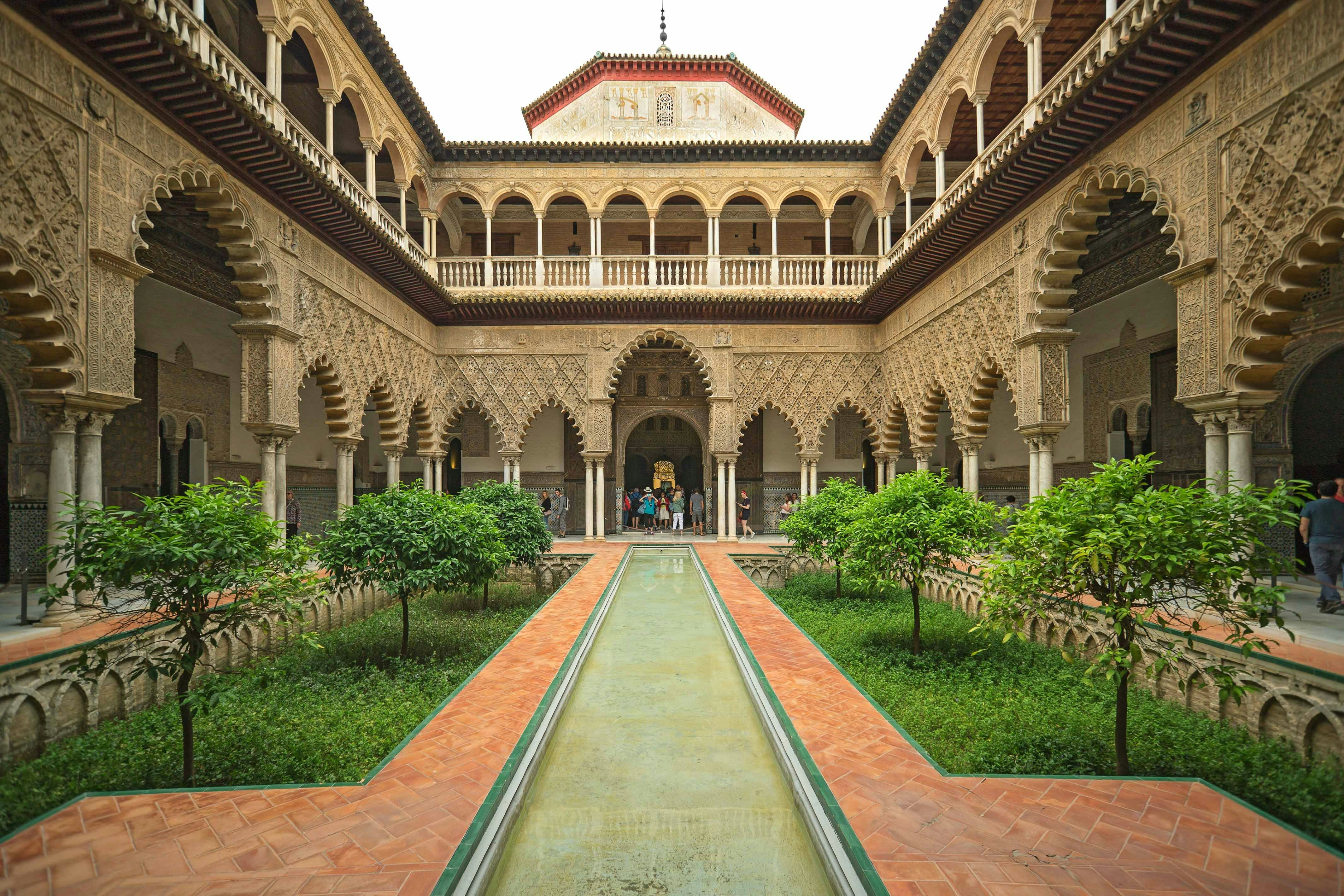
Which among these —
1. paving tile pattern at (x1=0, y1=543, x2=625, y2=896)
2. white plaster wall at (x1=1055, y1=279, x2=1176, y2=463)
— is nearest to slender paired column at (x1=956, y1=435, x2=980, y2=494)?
white plaster wall at (x1=1055, y1=279, x2=1176, y2=463)

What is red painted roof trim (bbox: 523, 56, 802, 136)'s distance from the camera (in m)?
16.1

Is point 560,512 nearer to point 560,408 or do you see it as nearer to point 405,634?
point 560,408

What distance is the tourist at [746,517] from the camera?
15898 mm

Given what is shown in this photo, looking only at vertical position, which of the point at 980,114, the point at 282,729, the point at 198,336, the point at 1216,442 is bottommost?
the point at 282,729

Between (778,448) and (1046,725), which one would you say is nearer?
(1046,725)

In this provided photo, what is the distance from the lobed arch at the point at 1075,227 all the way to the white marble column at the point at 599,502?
30.0 feet

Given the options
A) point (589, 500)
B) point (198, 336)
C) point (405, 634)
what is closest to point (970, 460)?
point (589, 500)

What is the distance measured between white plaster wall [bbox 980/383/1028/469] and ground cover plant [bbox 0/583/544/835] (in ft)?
36.6

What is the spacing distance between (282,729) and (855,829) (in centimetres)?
388

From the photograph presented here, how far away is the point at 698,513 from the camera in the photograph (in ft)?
56.5

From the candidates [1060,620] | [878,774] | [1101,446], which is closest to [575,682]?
[878,774]

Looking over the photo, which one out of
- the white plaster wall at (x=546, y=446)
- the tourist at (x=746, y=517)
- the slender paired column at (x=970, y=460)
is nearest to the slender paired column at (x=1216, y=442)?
the slender paired column at (x=970, y=460)

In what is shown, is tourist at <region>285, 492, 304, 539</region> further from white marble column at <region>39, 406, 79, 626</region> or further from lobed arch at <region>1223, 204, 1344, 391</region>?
lobed arch at <region>1223, 204, 1344, 391</region>

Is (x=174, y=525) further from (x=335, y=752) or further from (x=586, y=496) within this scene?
(x=586, y=496)
